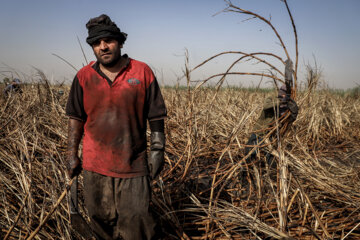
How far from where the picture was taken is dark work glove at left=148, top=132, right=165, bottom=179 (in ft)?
4.55

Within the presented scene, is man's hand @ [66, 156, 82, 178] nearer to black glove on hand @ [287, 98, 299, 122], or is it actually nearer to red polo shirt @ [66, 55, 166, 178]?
red polo shirt @ [66, 55, 166, 178]

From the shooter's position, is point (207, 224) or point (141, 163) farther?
point (207, 224)

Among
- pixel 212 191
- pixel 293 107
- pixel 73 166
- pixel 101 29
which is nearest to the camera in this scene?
pixel 101 29

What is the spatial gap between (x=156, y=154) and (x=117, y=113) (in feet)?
1.11

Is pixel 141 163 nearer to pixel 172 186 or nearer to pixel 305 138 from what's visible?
pixel 172 186

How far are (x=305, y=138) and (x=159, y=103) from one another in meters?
4.11

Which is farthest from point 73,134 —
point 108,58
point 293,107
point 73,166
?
point 293,107

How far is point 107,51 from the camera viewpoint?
1344 mm

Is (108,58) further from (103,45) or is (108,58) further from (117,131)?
(117,131)

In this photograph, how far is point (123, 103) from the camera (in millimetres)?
1331

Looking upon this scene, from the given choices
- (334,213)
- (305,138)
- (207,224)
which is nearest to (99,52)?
(207,224)

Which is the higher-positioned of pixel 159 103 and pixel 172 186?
pixel 159 103

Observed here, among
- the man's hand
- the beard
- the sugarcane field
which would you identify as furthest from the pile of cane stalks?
the beard

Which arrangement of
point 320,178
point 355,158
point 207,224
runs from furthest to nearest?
point 355,158 < point 320,178 < point 207,224
